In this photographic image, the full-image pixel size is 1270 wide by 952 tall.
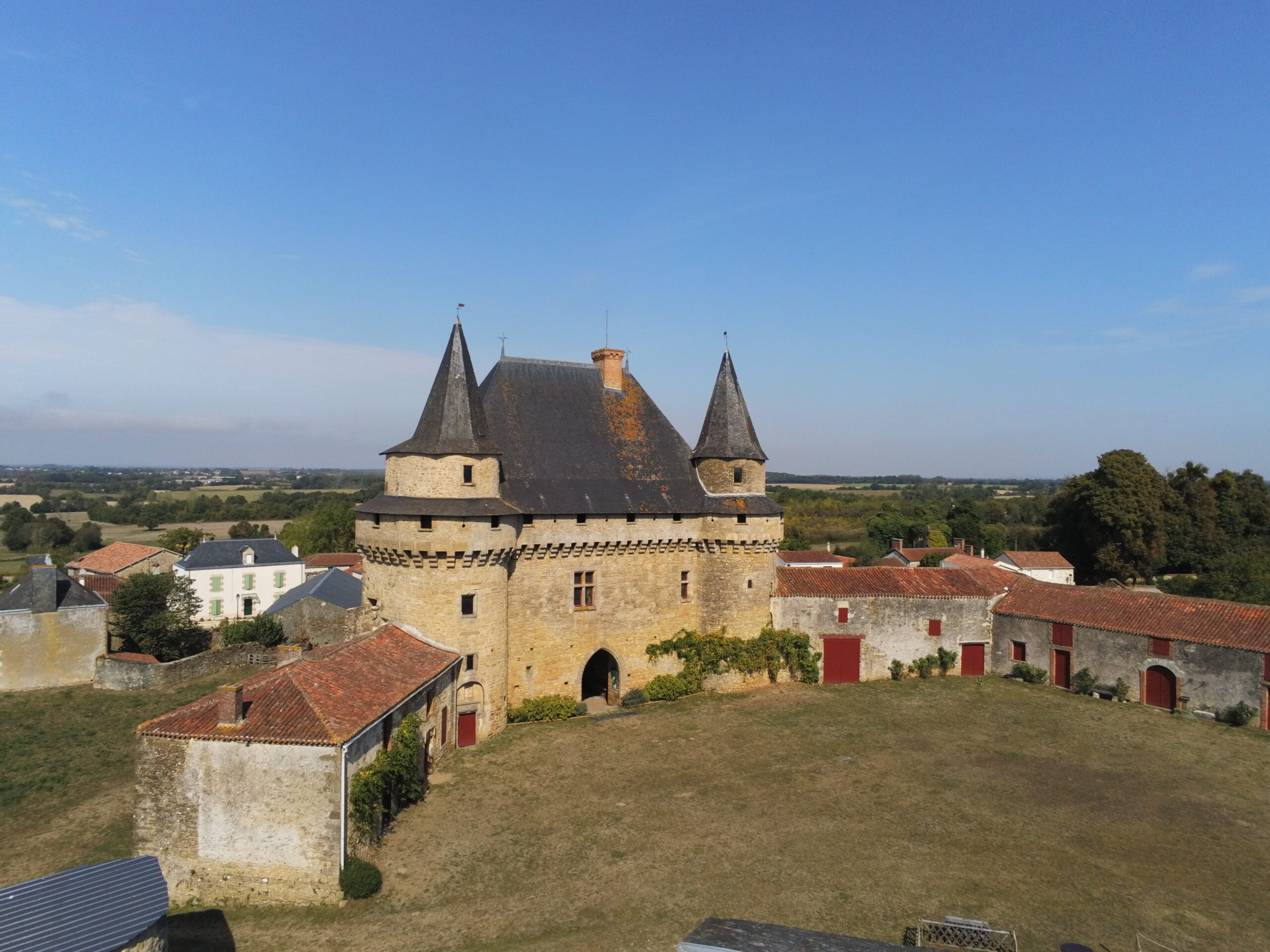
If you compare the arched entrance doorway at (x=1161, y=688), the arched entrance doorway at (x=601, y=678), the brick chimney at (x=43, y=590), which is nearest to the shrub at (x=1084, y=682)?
the arched entrance doorway at (x=1161, y=688)

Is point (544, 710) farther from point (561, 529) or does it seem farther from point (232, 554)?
point (232, 554)

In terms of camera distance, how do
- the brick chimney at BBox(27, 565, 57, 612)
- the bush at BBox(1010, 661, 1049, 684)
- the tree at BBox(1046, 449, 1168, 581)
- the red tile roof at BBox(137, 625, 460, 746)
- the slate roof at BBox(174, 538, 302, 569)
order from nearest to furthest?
the red tile roof at BBox(137, 625, 460, 746) → the bush at BBox(1010, 661, 1049, 684) → the brick chimney at BBox(27, 565, 57, 612) → the slate roof at BBox(174, 538, 302, 569) → the tree at BBox(1046, 449, 1168, 581)

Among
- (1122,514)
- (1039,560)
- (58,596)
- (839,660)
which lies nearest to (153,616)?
(58,596)

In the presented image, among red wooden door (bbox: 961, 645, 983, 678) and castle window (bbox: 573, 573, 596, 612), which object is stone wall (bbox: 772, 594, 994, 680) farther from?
castle window (bbox: 573, 573, 596, 612)

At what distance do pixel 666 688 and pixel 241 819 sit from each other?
45.3 ft

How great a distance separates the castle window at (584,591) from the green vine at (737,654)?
279cm

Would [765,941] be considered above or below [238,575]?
above

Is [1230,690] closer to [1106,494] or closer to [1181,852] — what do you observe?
[1181,852]

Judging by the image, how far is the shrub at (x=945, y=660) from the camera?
2648cm

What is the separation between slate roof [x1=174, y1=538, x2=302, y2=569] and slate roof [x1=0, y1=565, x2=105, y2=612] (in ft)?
41.9

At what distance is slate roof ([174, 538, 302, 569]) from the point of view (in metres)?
41.3

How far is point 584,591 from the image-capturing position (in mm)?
23047

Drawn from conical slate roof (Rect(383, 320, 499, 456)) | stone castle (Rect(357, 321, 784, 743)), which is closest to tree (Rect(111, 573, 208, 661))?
stone castle (Rect(357, 321, 784, 743))

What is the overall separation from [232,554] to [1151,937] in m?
44.6
